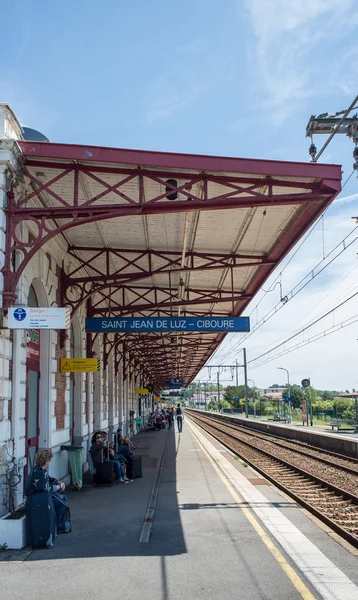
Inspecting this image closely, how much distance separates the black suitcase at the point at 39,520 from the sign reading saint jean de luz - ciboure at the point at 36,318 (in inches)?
86.1

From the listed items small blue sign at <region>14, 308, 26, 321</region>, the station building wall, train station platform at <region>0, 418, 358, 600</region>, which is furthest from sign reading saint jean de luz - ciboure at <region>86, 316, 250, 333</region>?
small blue sign at <region>14, 308, 26, 321</region>

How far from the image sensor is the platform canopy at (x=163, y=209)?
28.0 feet

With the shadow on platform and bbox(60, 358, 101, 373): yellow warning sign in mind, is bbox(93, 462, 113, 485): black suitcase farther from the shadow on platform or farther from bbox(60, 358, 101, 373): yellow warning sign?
bbox(60, 358, 101, 373): yellow warning sign

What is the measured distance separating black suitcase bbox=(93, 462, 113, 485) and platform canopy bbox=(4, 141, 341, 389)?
3.57 m

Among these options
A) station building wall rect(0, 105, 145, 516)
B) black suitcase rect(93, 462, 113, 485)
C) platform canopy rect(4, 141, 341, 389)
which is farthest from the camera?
black suitcase rect(93, 462, 113, 485)

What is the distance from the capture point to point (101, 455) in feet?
41.0

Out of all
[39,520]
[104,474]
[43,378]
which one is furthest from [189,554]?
[104,474]

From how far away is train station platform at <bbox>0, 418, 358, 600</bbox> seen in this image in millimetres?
5430

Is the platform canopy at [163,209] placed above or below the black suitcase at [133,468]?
above

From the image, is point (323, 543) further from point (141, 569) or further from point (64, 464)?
point (64, 464)

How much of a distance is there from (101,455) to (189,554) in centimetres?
622

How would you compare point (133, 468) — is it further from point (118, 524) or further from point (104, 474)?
point (118, 524)

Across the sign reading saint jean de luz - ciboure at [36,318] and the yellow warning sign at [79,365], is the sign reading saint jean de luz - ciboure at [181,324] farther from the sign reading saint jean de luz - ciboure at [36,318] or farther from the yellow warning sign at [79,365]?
the sign reading saint jean de luz - ciboure at [36,318]

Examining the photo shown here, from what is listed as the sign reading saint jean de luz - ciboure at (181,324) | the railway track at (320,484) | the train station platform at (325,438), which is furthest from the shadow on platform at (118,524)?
the train station platform at (325,438)
